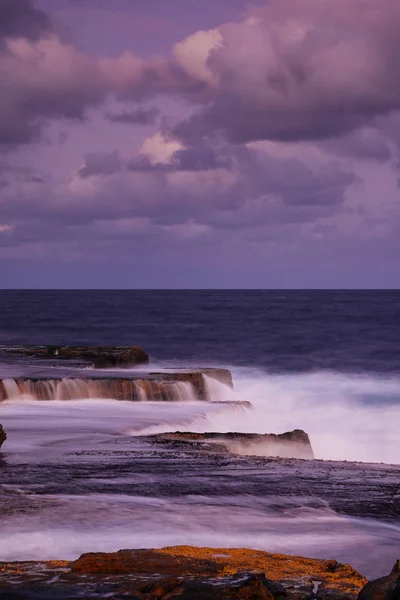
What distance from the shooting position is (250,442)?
1562 cm

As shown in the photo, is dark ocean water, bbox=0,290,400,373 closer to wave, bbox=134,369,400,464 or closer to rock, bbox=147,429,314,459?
wave, bbox=134,369,400,464

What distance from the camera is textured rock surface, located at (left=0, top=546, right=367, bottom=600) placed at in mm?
5902

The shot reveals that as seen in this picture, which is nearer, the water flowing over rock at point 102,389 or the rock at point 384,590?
the rock at point 384,590

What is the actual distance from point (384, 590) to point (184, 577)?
5.38ft

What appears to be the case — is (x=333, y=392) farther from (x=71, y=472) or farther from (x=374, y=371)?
(x=71, y=472)

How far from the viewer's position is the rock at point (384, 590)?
527cm

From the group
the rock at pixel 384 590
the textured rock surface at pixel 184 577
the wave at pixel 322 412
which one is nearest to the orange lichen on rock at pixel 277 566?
the textured rock surface at pixel 184 577

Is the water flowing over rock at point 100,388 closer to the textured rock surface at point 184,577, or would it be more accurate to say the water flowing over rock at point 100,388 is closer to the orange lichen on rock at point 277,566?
the orange lichen on rock at point 277,566

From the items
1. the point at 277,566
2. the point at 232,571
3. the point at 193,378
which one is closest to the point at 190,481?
the point at 277,566

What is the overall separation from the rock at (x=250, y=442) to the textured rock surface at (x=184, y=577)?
24.6ft

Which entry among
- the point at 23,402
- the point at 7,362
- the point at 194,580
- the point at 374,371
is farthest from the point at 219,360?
the point at 194,580

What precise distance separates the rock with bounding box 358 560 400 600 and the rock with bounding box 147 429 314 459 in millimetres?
8928

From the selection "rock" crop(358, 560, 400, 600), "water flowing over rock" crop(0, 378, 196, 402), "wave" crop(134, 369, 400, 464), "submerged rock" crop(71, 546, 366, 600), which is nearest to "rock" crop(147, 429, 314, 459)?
"wave" crop(134, 369, 400, 464)

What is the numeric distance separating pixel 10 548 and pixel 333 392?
28738 millimetres
